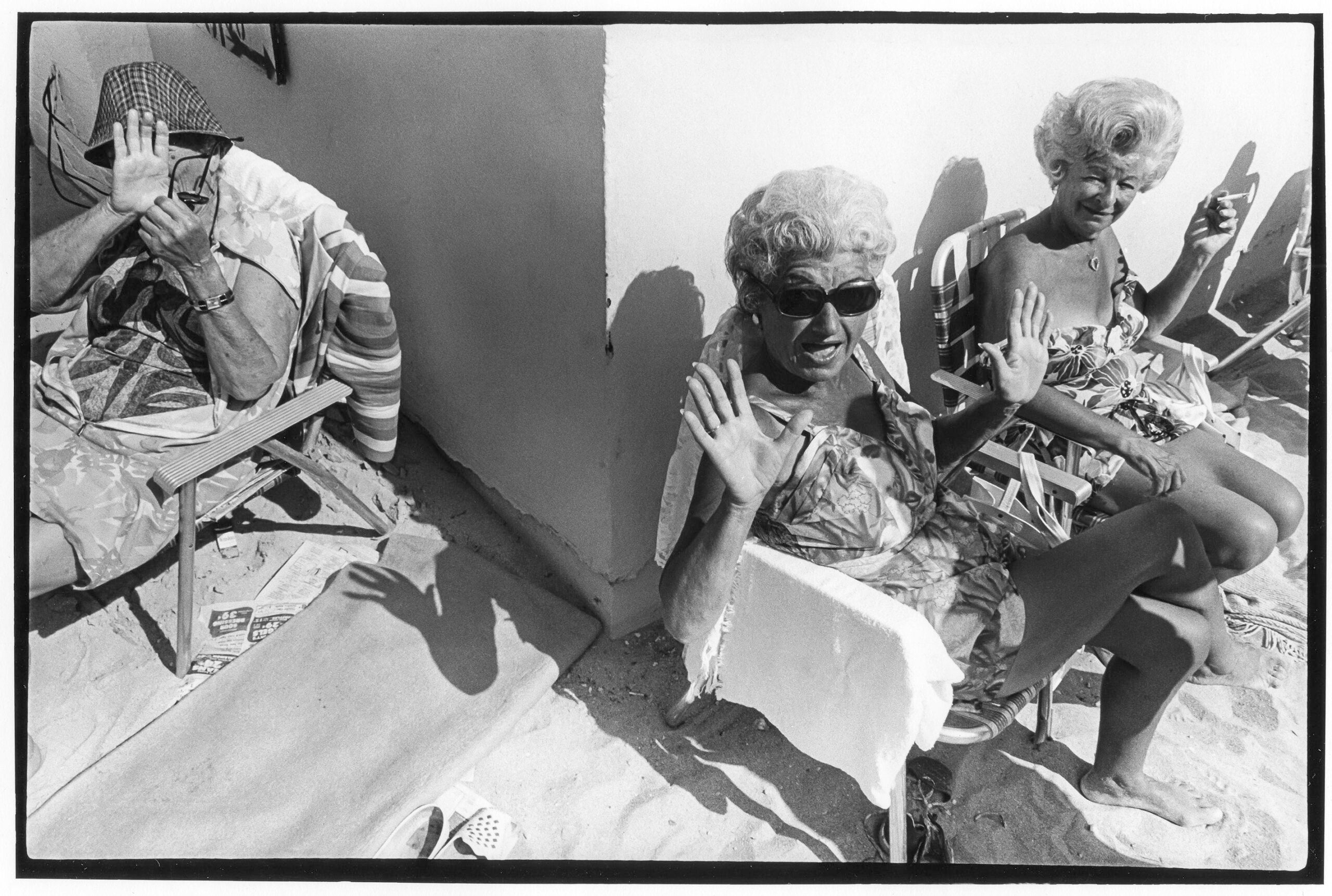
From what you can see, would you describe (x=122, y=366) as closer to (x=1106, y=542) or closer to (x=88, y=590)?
(x=88, y=590)

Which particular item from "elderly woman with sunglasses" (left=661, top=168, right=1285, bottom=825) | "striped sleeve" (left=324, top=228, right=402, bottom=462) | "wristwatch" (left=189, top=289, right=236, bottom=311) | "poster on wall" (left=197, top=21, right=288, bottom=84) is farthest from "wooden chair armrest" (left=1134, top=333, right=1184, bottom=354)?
"poster on wall" (left=197, top=21, right=288, bottom=84)

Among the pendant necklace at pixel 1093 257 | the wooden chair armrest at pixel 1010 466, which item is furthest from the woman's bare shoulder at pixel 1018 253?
the wooden chair armrest at pixel 1010 466

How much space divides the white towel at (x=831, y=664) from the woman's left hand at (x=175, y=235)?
1.80 meters

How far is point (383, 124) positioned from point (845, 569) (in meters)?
2.31

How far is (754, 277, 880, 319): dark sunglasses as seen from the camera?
7.99 feet

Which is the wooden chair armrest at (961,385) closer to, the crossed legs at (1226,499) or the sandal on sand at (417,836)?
the crossed legs at (1226,499)

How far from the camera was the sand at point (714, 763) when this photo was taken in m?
3.02

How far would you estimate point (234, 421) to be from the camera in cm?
337

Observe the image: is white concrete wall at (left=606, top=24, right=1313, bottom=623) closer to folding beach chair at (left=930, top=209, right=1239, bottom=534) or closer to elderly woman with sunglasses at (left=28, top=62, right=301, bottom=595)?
folding beach chair at (left=930, top=209, right=1239, bottom=534)

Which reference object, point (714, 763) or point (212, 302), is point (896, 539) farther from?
point (212, 302)

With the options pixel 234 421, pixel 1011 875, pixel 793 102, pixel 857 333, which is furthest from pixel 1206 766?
pixel 234 421

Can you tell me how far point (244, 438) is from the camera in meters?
3.19

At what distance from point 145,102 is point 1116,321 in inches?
125

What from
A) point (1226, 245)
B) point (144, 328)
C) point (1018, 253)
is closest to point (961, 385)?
point (1018, 253)
